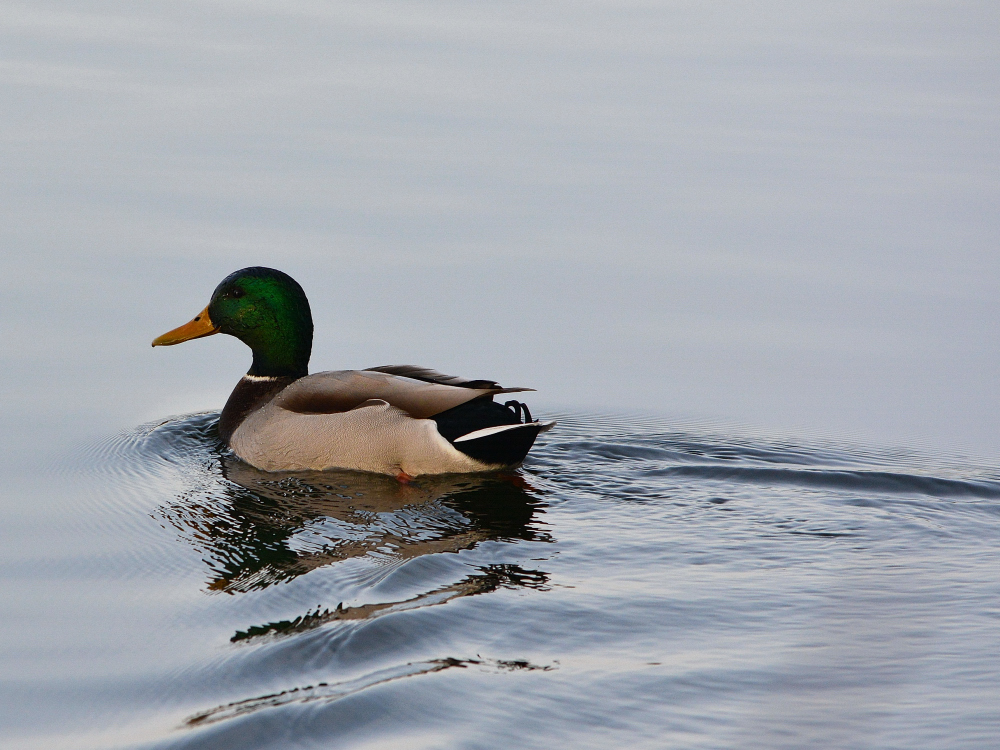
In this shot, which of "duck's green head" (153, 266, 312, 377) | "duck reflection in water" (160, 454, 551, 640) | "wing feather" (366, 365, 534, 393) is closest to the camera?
"duck reflection in water" (160, 454, 551, 640)

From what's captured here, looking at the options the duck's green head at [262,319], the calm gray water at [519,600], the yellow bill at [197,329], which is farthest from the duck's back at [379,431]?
the yellow bill at [197,329]

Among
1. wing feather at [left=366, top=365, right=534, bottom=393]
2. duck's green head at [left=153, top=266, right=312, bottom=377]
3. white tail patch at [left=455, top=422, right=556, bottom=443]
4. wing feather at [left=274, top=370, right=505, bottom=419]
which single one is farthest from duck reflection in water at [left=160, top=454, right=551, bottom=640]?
duck's green head at [left=153, top=266, right=312, bottom=377]

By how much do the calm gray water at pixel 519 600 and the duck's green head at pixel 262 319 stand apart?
733 millimetres

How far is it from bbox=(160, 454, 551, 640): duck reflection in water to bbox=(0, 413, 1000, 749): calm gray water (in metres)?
0.02

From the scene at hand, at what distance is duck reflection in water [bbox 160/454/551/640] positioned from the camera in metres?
5.28

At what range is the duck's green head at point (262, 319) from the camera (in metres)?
7.89

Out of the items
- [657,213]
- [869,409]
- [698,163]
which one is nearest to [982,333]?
[869,409]

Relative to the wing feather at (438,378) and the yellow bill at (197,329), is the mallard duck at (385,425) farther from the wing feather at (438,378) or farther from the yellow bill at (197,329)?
the yellow bill at (197,329)

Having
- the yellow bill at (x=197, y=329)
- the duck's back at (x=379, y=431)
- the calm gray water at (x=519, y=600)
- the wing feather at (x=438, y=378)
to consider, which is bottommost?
the calm gray water at (x=519, y=600)

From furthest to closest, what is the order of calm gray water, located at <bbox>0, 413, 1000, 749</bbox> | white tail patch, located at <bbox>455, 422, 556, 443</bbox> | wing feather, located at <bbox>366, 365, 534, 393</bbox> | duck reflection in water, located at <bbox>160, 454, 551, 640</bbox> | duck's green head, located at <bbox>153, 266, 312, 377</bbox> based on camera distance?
duck's green head, located at <bbox>153, 266, 312, 377</bbox>, wing feather, located at <bbox>366, 365, 534, 393</bbox>, white tail patch, located at <bbox>455, 422, 556, 443</bbox>, duck reflection in water, located at <bbox>160, 454, 551, 640</bbox>, calm gray water, located at <bbox>0, 413, 1000, 749</bbox>

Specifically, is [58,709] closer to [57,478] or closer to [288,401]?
[57,478]

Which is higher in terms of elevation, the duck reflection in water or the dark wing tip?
the dark wing tip

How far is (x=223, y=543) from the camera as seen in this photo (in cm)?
583

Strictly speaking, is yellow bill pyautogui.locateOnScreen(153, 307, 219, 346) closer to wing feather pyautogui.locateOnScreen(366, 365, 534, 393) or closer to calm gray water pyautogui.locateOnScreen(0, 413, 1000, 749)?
calm gray water pyautogui.locateOnScreen(0, 413, 1000, 749)
